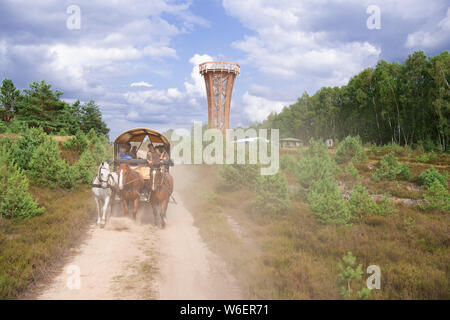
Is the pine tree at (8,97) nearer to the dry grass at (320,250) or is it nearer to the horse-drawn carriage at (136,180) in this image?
the horse-drawn carriage at (136,180)

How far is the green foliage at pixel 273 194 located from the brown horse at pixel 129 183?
5.14 metres

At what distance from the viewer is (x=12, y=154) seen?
14883 mm

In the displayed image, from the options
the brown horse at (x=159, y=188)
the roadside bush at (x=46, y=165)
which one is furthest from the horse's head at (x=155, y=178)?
the roadside bush at (x=46, y=165)

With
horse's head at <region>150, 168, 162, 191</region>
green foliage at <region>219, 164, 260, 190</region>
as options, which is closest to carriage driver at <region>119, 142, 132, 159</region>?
horse's head at <region>150, 168, 162, 191</region>

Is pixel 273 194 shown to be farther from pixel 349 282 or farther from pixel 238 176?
pixel 349 282

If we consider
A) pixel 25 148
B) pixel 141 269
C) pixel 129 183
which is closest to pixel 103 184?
pixel 129 183

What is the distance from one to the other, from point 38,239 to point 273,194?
866 cm

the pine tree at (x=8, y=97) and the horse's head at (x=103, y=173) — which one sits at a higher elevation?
the pine tree at (x=8, y=97)

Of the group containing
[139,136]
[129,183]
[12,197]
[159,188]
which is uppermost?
[139,136]

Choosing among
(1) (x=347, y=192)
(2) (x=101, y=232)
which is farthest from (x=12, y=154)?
(1) (x=347, y=192)

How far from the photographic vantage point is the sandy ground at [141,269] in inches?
231

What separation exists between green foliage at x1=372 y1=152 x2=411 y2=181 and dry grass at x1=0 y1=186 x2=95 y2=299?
20654 millimetres

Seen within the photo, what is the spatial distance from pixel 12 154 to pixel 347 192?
777 inches

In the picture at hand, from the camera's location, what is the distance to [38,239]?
8.41 meters
